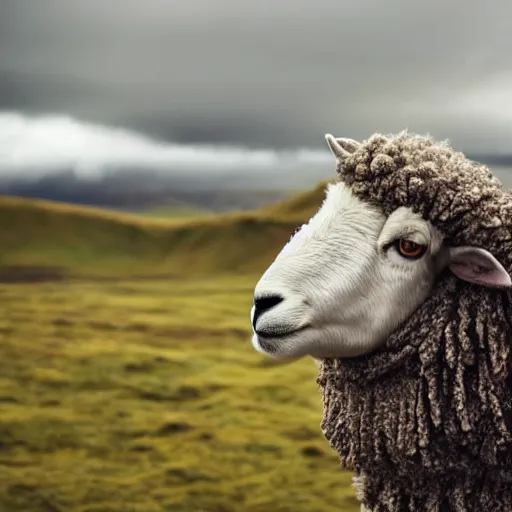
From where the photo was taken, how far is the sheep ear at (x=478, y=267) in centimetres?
79

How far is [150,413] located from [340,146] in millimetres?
1668

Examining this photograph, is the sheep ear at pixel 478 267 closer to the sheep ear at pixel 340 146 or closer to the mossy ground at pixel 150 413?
the sheep ear at pixel 340 146

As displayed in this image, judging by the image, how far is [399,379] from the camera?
0.86 metres

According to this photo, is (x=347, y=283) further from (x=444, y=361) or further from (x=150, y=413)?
(x=150, y=413)

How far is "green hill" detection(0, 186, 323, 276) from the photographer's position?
3.78 meters

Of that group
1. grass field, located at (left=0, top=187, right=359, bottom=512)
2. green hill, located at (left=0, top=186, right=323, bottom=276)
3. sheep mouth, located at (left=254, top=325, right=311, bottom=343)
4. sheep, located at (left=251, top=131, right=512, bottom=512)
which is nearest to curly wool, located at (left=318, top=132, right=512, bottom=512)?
sheep, located at (left=251, top=131, right=512, bottom=512)

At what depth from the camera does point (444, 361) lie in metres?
0.84

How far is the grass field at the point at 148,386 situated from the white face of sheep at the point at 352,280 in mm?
1133


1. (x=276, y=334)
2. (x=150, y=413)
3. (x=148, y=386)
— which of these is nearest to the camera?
(x=276, y=334)

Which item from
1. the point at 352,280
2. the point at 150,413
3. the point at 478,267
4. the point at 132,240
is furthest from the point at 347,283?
the point at 132,240

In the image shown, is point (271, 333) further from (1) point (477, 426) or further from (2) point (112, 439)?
(2) point (112, 439)

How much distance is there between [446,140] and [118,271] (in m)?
3.12

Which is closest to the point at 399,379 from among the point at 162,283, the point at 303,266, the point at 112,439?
the point at 303,266

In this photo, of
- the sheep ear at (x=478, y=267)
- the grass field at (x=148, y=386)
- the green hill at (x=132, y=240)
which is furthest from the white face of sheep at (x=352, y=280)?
the green hill at (x=132, y=240)
